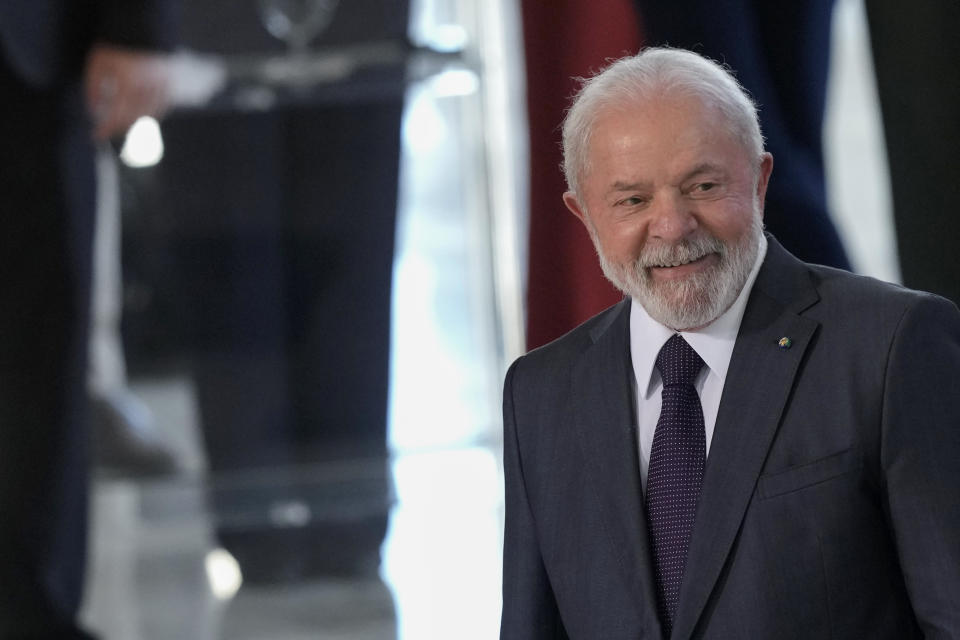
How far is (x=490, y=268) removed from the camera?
3.57 metres

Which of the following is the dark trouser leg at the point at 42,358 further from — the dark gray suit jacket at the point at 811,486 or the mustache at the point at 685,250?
the mustache at the point at 685,250

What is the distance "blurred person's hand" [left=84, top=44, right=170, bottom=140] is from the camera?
9.20ft

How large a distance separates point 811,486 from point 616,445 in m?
0.20

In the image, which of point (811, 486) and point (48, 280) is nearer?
point (811, 486)

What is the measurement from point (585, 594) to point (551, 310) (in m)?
0.74

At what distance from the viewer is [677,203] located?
1247mm

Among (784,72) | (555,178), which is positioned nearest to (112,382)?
(555,178)

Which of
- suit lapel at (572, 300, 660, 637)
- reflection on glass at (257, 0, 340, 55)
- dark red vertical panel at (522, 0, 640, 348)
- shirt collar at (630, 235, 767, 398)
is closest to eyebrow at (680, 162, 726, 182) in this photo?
shirt collar at (630, 235, 767, 398)

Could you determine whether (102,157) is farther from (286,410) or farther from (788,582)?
(788,582)

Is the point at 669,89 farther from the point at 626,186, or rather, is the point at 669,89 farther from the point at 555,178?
the point at 555,178

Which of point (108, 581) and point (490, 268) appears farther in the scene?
point (490, 268)

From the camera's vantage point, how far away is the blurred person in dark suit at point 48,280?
2674 mm

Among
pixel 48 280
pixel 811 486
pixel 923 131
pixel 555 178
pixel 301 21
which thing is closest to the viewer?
pixel 811 486

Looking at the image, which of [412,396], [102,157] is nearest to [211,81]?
[102,157]
